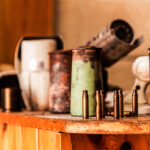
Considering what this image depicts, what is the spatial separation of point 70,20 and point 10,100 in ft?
3.10

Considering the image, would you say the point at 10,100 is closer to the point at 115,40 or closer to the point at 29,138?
the point at 29,138

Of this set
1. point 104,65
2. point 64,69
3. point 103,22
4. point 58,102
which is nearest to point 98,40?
point 104,65

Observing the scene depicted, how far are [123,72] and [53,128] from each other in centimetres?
86

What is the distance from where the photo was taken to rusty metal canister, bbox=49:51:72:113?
1.29 m

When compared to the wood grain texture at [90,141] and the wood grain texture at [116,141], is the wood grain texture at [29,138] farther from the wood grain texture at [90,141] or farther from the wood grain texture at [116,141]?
the wood grain texture at [116,141]

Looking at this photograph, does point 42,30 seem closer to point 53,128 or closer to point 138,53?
point 138,53

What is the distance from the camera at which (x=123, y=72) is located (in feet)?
5.89

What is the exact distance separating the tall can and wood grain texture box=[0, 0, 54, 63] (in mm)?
1117

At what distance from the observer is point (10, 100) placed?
1.48 m

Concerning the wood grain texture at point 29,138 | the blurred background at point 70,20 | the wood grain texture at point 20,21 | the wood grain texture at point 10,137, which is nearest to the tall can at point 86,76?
the wood grain texture at point 29,138

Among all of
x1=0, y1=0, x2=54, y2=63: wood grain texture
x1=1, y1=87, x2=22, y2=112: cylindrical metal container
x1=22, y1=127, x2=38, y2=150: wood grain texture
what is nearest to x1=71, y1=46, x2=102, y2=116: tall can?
x1=22, y1=127, x2=38, y2=150: wood grain texture

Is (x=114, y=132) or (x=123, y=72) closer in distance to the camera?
(x=114, y=132)

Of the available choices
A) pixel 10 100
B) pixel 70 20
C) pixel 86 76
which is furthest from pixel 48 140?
pixel 70 20

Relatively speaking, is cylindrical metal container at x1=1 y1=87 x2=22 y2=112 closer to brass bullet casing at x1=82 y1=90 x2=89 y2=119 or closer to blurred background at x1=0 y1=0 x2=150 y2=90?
brass bullet casing at x1=82 y1=90 x2=89 y2=119
